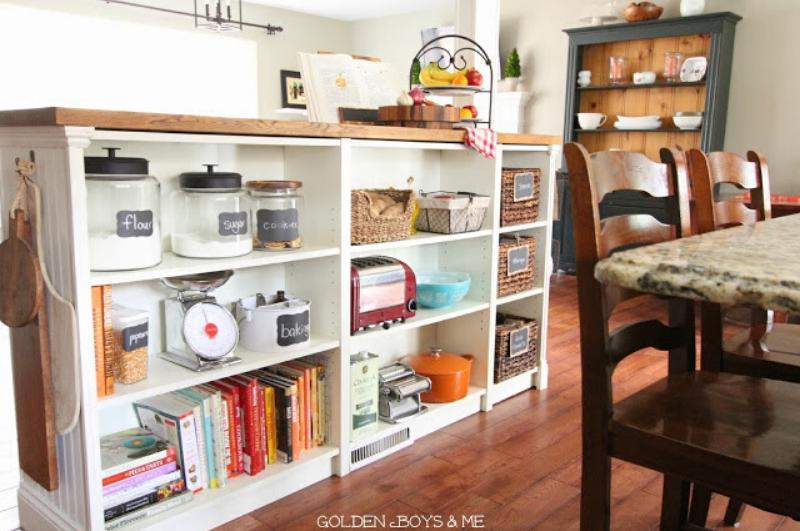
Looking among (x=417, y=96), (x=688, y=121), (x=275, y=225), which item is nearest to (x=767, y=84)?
(x=688, y=121)

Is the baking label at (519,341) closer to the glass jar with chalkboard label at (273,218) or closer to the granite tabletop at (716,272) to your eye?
the glass jar with chalkboard label at (273,218)

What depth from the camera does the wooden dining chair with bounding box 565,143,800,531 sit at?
0.99 m

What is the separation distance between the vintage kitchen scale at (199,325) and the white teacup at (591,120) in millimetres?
4219

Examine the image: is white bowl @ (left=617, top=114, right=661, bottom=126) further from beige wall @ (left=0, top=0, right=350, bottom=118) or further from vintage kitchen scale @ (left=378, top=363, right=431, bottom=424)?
vintage kitchen scale @ (left=378, top=363, right=431, bottom=424)

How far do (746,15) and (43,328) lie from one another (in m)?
5.09

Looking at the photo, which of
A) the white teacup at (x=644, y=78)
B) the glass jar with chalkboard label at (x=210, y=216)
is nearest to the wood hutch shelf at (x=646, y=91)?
the white teacup at (x=644, y=78)

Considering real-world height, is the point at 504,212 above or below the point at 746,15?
below

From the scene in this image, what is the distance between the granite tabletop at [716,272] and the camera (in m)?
0.62

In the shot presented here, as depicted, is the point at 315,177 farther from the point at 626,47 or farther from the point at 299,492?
the point at 626,47

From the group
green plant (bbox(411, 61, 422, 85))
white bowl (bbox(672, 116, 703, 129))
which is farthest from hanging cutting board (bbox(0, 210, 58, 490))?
white bowl (bbox(672, 116, 703, 129))

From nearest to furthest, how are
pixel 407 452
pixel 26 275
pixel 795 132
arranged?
pixel 26 275, pixel 407 452, pixel 795 132

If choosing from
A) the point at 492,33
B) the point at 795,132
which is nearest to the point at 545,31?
the point at 795,132

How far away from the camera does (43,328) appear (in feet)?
5.38

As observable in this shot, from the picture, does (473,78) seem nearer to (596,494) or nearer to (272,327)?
(272,327)
